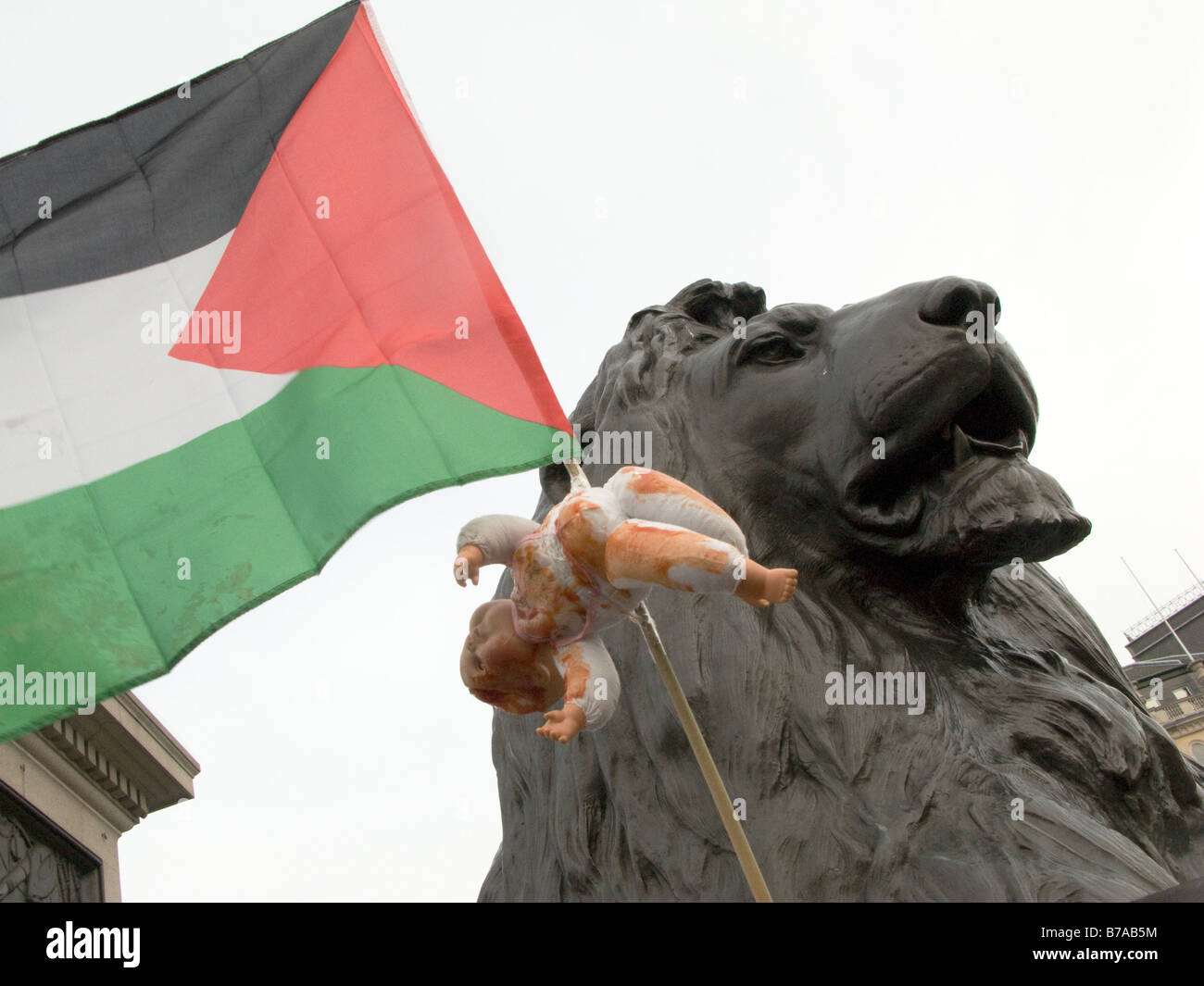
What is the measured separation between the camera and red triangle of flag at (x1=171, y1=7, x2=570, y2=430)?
465cm

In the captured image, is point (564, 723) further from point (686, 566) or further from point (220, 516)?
point (220, 516)

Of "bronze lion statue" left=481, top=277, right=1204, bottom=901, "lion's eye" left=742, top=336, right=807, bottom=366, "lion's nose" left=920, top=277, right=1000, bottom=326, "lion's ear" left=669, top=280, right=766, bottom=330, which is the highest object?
"lion's ear" left=669, top=280, right=766, bottom=330

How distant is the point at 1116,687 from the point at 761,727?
176cm

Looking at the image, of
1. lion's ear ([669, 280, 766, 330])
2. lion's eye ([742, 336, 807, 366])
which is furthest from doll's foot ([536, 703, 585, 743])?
lion's ear ([669, 280, 766, 330])

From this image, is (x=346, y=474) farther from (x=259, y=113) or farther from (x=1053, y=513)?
(x=1053, y=513)

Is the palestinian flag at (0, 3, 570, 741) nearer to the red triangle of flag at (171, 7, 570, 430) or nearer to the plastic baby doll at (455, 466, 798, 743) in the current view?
the red triangle of flag at (171, 7, 570, 430)

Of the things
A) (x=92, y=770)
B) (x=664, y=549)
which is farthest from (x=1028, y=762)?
(x=92, y=770)

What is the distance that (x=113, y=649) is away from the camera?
4.54m

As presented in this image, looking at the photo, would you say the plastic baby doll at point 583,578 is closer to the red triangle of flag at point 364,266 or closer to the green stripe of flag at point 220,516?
the green stripe of flag at point 220,516

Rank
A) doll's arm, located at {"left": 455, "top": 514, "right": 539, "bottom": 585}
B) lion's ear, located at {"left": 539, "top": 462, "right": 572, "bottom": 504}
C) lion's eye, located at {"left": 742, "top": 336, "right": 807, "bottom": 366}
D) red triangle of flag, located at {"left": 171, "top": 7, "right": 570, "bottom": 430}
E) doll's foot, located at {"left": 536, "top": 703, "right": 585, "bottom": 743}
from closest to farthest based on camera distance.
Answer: doll's foot, located at {"left": 536, "top": 703, "right": 585, "bottom": 743} < doll's arm, located at {"left": 455, "top": 514, "right": 539, "bottom": 585} < red triangle of flag, located at {"left": 171, "top": 7, "right": 570, "bottom": 430} < lion's eye, located at {"left": 742, "top": 336, "right": 807, "bottom": 366} < lion's ear, located at {"left": 539, "top": 462, "right": 572, "bottom": 504}

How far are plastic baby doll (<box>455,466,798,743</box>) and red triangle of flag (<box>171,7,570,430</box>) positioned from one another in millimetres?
766

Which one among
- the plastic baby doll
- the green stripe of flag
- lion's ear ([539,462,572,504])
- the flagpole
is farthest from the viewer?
lion's ear ([539,462,572,504])

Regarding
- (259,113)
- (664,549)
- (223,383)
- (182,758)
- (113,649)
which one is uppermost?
(259,113)
